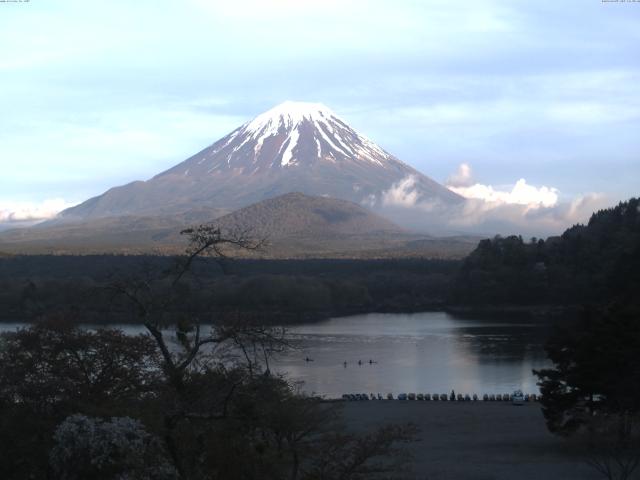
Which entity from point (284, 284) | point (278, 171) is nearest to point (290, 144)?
point (278, 171)

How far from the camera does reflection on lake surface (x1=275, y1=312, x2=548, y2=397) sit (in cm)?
2181

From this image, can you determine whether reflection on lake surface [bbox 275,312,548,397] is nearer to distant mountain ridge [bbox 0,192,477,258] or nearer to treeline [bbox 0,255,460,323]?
treeline [bbox 0,255,460,323]

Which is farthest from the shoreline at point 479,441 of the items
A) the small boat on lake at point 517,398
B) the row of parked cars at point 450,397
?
the row of parked cars at point 450,397

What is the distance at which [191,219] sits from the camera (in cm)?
11425

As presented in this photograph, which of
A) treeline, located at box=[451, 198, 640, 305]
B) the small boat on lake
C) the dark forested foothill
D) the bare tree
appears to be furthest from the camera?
treeline, located at box=[451, 198, 640, 305]

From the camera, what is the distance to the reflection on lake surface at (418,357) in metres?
21.8

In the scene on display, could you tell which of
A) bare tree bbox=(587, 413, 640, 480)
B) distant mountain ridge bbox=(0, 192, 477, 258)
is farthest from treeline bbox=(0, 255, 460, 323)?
distant mountain ridge bbox=(0, 192, 477, 258)

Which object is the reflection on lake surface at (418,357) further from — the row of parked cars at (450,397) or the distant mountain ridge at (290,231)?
the distant mountain ridge at (290,231)

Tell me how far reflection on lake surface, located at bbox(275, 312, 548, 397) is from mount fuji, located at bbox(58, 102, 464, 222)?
91065 mm

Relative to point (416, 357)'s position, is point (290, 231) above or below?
above

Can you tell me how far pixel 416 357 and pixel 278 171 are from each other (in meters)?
109

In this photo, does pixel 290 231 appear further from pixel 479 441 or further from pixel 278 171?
pixel 479 441

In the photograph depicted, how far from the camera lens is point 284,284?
49219 millimetres

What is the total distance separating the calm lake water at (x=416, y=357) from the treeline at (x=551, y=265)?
636cm
